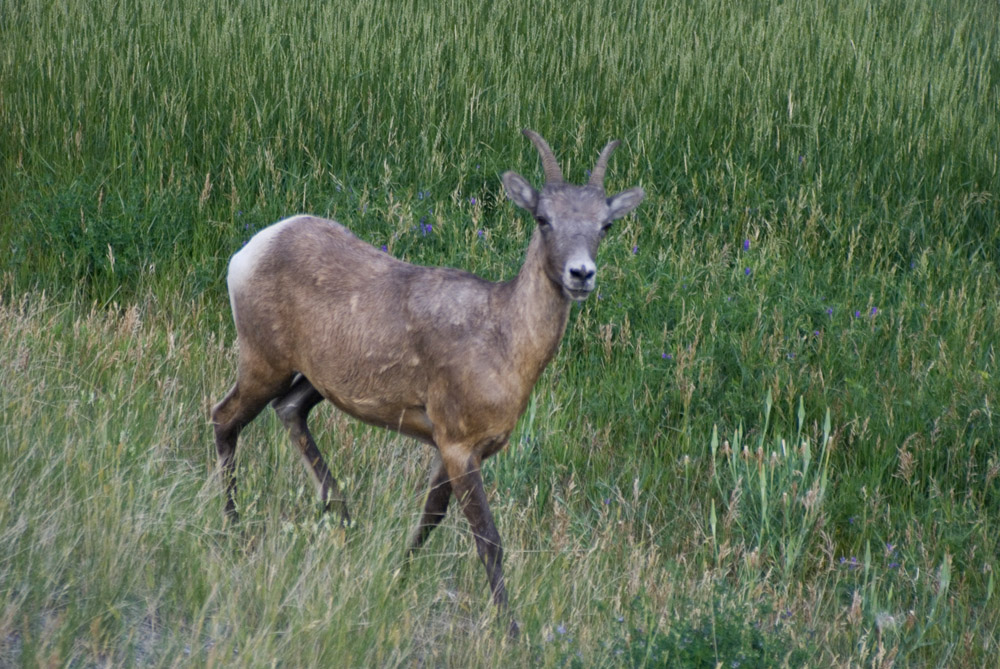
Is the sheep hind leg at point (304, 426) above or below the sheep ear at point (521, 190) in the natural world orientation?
below

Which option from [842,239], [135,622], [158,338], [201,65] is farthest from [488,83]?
[135,622]

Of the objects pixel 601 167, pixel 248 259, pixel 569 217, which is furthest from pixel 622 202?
pixel 248 259

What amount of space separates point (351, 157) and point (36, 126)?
206 centimetres

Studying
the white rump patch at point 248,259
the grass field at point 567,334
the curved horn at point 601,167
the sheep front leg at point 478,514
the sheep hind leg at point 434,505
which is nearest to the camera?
the grass field at point 567,334

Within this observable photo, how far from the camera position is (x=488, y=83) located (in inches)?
334

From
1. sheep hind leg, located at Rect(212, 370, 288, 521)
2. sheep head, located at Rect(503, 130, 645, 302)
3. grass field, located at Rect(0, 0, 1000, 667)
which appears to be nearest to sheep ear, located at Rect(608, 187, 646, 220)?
sheep head, located at Rect(503, 130, 645, 302)

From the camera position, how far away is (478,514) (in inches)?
168

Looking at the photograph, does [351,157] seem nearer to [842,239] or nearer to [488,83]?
[488,83]

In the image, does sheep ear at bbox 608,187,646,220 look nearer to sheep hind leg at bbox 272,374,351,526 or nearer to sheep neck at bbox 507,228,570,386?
sheep neck at bbox 507,228,570,386

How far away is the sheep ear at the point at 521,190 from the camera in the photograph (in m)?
4.45

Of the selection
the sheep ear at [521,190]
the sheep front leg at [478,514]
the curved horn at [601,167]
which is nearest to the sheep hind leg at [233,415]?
the sheep front leg at [478,514]

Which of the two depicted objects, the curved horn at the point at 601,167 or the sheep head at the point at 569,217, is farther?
the curved horn at the point at 601,167

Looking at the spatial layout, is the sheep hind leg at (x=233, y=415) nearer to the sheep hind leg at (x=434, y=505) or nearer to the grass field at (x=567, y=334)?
the grass field at (x=567, y=334)

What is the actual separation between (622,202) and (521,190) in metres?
0.39
